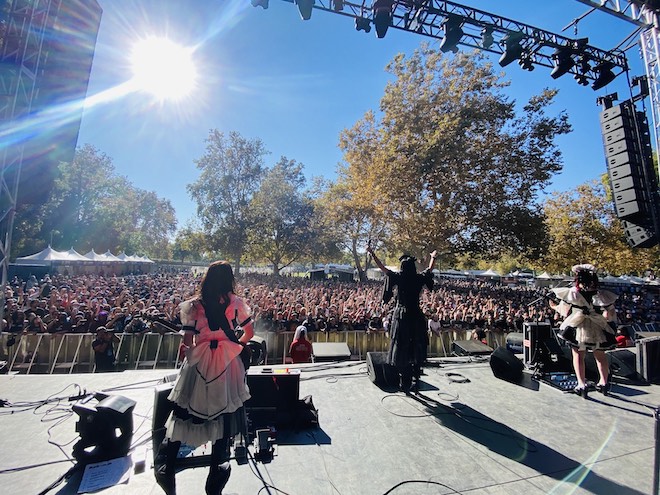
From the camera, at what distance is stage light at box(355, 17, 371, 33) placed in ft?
22.6

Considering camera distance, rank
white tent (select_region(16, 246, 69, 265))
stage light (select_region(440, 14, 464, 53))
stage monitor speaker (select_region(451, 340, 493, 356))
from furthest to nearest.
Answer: white tent (select_region(16, 246, 69, 265))
stage light (select_region(440, 14, 464, 53))
stage monitor speaker (select_region(451, 340, 493, 356))

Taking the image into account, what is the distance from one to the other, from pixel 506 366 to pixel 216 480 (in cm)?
435

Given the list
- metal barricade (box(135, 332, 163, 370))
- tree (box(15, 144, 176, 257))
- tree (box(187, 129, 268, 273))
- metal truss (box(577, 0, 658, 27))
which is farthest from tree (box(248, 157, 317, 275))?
metal truss (box(577, 0, 658, 27))

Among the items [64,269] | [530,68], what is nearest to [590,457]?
[530,68]

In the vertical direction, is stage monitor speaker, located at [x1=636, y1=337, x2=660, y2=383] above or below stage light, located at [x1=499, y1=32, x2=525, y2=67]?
below

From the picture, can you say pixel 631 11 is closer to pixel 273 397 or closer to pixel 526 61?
pixel 526 61

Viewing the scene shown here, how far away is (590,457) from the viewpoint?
2.85m

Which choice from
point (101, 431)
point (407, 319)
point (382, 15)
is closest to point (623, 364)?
point (407, 319)

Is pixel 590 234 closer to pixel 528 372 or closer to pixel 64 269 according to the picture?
pixel 528 372

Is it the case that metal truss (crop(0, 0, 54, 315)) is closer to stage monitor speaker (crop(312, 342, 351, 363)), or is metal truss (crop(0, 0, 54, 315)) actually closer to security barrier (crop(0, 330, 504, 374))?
security barrier (crop(0, 330, 504, 374))

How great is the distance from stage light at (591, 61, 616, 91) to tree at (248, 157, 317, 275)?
25.2 meters

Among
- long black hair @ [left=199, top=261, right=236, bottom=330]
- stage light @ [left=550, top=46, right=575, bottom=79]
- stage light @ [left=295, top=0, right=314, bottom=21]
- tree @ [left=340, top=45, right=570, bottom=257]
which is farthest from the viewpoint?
tree @ [left=340, top=45, right=570, bottom=257]

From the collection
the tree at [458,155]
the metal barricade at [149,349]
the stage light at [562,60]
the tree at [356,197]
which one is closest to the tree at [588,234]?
the tree at [458,155]

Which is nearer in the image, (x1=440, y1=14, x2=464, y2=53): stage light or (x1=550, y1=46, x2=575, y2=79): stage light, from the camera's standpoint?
(x1=440, y1=14, x2=464, y2=53): stage light
